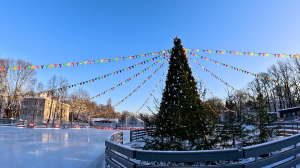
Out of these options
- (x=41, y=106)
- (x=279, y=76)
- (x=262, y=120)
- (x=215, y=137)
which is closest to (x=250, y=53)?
(x=262, y=120)

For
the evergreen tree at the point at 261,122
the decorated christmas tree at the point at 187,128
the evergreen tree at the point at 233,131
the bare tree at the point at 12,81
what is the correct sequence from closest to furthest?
the decorated christmas tree at the point at 187,128
the evergreen tree at the point at 233,131
the evergreen tree at the point at 261,122
the bare tree at the point at 12,81

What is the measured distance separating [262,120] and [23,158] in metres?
8.70

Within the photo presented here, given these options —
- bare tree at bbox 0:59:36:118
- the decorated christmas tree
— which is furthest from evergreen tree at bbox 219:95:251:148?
bare tree at bbox 0:59:36:118

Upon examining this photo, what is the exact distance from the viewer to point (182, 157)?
8.71ft

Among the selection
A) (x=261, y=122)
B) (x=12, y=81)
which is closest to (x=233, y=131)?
(x=261, y=122)

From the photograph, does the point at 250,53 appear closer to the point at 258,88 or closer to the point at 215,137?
the point at 258,88

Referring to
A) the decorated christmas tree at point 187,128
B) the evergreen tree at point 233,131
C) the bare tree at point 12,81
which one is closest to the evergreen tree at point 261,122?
the evergreen tree at point 233,131

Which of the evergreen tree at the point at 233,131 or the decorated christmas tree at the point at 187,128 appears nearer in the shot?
the decorated christmas tree at the point at 187,128

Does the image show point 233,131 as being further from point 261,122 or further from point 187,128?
point 261,122

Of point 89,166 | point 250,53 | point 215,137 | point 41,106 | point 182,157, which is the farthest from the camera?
point 41,106

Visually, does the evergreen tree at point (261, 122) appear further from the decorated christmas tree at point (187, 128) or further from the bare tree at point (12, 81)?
the bare tree at point (12, 81)

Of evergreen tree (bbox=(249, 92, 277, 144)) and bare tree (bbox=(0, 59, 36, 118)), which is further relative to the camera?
bare tree (bbox=(0, 59, 36, 118))

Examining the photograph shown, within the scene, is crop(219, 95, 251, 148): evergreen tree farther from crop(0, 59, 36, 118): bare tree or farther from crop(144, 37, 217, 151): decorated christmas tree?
crop(0, 59, 36, 118): bare tree

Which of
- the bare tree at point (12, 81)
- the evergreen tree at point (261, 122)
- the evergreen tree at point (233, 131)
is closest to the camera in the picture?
the evergreen tree at point (233, 131)
